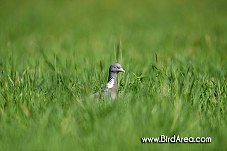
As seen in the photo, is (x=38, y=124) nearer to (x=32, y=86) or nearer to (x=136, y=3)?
(x=32, y=86)

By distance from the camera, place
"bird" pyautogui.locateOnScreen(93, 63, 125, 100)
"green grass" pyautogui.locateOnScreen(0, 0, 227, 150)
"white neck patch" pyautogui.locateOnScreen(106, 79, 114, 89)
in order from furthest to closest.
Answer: "white neck patch" pyautogui.locateOnScreen(106, 79, 114, 89), "bird" pyautogui.locateOnScreen(93, 63, 125, 100), "green grass" pyautogui.locateOnScreen(0, 0, 227, 150)

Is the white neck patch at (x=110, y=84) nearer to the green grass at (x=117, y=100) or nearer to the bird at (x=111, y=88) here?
the bird at (x=111, y=88)

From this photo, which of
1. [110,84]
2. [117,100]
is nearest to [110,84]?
[110,84]

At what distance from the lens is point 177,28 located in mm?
10281

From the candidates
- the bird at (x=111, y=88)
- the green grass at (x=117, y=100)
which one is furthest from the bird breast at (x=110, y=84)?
the green grass at (x=117, y=100)

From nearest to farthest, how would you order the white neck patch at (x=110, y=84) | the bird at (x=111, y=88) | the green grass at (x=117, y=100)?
the green grass at (x=117, y=100) < the bird at (x=111, y=88) < the white neck patch at (x=110, y=84)

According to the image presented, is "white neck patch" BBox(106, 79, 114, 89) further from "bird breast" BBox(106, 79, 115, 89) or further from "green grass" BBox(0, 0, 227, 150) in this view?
"green grass" BBox(0, 0, 227, 150)

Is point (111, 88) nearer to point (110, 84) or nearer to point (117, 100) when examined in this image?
point (110, 84)

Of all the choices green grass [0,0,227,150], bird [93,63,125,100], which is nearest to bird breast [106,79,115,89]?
bird [93,63,125,100]

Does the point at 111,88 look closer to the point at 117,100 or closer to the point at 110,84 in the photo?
the point at 110,84

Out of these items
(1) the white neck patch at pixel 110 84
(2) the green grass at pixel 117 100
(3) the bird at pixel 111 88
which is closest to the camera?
(2) the green grass at pixel 117 100

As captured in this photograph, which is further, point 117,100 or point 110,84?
point 110,84

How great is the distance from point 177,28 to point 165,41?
1474mm

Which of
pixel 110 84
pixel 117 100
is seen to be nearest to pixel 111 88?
pixel 110 84
